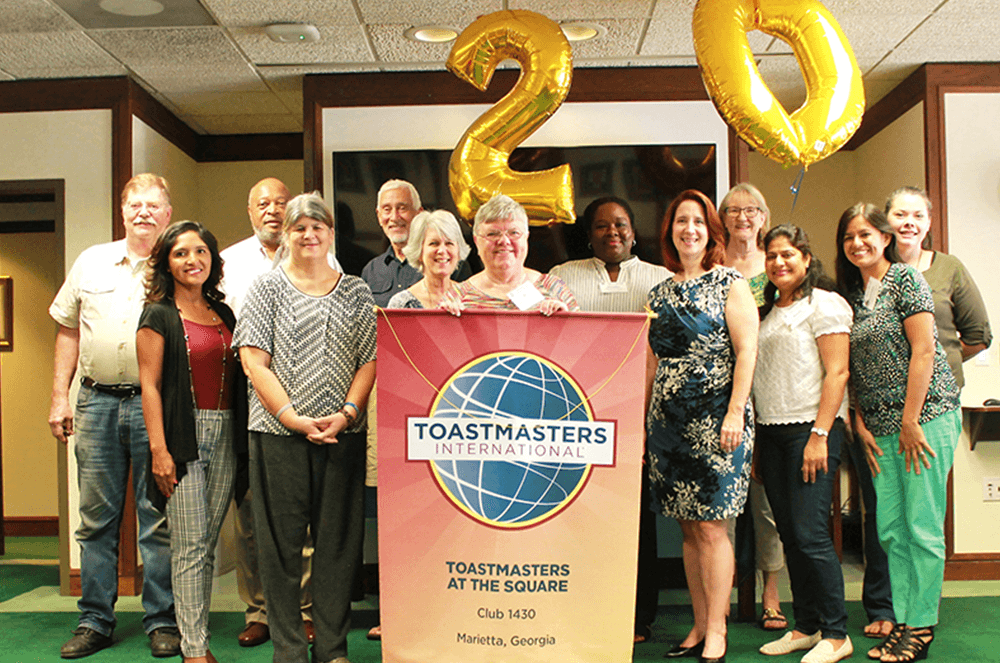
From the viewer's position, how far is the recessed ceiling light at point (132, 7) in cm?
312

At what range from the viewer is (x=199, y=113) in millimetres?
4656

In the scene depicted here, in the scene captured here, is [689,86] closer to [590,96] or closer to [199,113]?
[590,96]

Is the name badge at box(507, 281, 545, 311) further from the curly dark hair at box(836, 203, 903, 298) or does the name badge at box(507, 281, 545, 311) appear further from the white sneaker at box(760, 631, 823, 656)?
the white sneaker at box(760, 631, 823, 656)

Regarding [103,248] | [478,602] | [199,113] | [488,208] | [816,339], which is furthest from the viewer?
[199,113]

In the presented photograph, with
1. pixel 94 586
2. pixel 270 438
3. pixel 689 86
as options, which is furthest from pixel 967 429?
pixel 94 586

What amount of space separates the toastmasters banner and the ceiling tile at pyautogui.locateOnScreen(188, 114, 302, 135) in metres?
3.10

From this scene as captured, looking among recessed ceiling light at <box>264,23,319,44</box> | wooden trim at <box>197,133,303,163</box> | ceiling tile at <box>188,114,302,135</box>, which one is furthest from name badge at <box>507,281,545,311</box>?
wooden trim at <box>197,133,303,163</box>

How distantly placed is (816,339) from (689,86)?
1.88m

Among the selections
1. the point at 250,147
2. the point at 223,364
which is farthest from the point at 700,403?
the point at 250,147

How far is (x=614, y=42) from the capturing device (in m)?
3.64

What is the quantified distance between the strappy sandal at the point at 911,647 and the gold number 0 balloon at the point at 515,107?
6.18 feet

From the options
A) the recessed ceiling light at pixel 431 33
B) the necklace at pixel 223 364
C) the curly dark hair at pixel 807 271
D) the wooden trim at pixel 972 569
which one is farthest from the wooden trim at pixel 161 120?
the wooden trim at pixel 972 569

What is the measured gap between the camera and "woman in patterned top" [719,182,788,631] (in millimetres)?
3000

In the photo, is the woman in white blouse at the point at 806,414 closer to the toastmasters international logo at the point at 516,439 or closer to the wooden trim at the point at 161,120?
the toastmasters international logo at the point at 516,439
